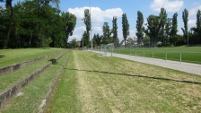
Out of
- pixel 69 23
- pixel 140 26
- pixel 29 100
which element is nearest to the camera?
pixel 29 100

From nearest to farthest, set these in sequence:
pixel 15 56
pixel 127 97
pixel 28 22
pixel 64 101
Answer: pixel 64 101 → pixel 127 97 → pixel 15 56 → pixel 28 22

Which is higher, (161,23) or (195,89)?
(161,23)

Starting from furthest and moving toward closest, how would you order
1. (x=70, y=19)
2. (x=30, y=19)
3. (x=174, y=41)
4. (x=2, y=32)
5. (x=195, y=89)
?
(x=70, y=19) → (x=174, y=41) → (x=30, y=19) → (x=2, y=32) → (x=195, y=89)

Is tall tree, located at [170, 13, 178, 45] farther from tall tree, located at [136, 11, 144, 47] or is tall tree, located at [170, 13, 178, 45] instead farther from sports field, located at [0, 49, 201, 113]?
sports field, located at [0, 49, 201, 113]

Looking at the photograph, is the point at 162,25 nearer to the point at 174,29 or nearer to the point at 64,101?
the point at 174,29

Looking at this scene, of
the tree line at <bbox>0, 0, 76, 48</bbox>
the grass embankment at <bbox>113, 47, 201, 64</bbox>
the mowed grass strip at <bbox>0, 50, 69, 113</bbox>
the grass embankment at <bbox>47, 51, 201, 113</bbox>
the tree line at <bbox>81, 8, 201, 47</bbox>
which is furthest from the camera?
the tree line at <bbox>81, 8, 201, 47</bbox>

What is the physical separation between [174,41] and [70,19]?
49421mm

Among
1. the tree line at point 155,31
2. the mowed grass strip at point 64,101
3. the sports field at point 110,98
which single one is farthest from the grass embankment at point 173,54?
the tree line at point 155,31

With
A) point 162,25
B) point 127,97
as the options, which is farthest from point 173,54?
point 162,25

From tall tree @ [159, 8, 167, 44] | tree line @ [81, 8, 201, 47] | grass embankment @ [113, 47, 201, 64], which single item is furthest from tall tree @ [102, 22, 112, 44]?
grass embankment @ [113, 47, 201, 64]

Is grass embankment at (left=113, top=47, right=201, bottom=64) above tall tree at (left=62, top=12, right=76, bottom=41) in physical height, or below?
below

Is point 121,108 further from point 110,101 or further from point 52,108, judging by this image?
point 52,108

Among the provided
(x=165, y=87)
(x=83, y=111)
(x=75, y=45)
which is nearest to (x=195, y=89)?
(x=165, y=87)

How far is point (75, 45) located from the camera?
428 feet
